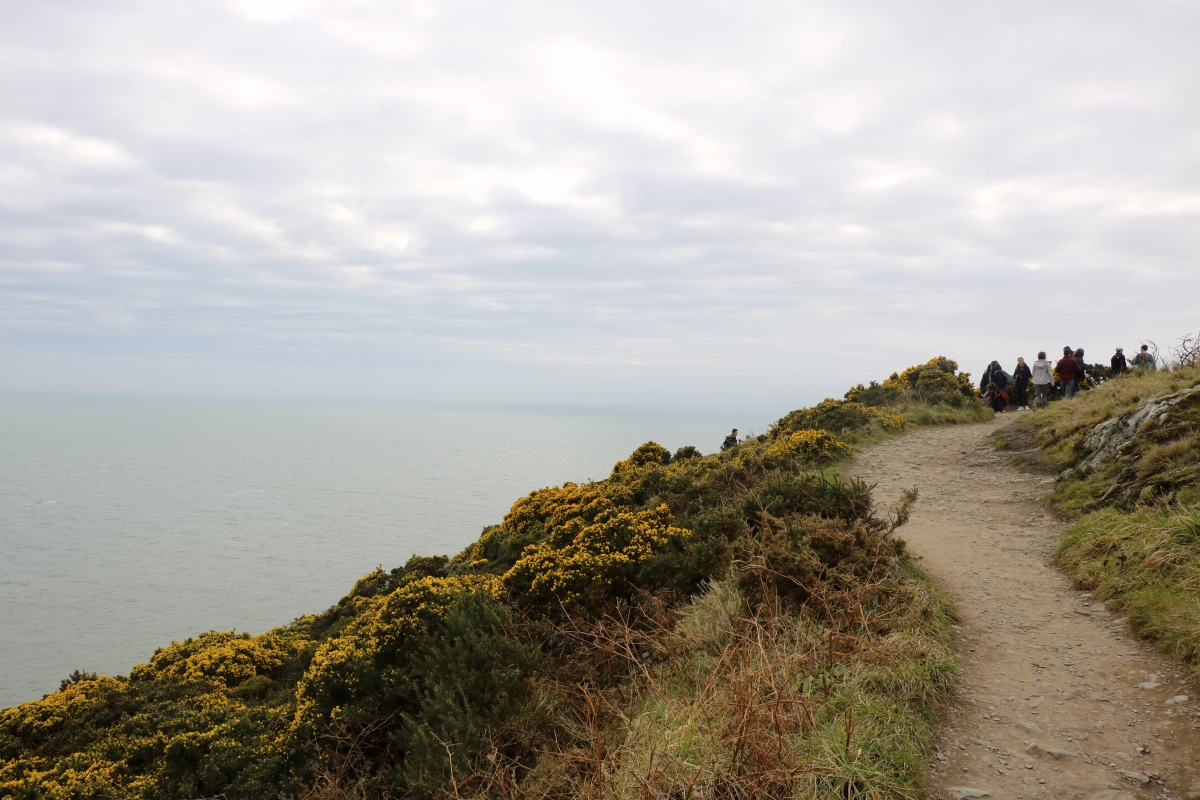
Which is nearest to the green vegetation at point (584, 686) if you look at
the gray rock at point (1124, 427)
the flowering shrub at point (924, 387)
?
the gray rock at point (1124, 427)

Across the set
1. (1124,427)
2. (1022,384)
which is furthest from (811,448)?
(1022,384)

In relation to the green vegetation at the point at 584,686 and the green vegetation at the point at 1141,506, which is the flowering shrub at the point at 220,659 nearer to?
the green vegetation at the point at 584,686

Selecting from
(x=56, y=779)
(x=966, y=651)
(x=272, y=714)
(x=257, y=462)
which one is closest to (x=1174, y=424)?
(x=966, y=651)

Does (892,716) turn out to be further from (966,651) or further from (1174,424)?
(1174,424)

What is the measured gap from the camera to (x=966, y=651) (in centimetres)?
615

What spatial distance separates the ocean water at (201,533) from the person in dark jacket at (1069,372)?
11.5 m

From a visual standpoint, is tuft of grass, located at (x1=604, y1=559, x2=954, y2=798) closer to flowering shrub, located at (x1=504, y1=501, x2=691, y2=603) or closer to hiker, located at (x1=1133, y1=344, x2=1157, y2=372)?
flowering shrub, located at (x1=504, y1=501, x2=691, y2=603)

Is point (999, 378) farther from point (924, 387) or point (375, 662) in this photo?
point (375, 662)

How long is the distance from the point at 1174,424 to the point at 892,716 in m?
8.58

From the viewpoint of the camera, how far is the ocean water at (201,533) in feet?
92.9

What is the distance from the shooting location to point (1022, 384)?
25.9 m

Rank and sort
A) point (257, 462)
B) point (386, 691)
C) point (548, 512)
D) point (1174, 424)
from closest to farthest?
point (386, 691) → point (1174, 424) → point (548, 512) → point (257, 462)

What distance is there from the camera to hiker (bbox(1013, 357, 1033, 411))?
25.7 meters

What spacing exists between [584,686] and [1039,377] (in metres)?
21.6
